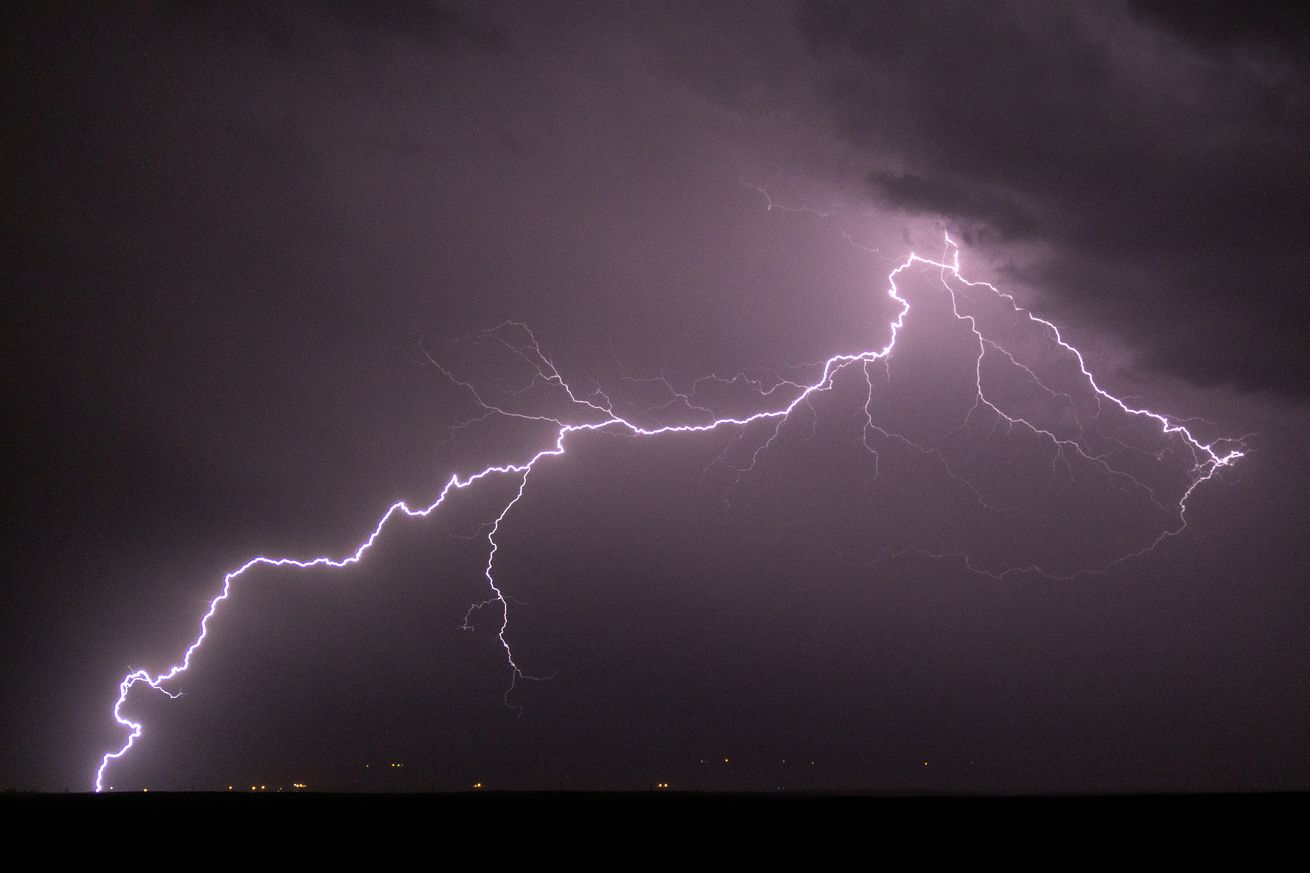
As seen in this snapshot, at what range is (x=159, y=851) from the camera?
6047mm

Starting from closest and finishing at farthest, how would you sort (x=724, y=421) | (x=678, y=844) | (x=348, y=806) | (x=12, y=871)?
(x=12, y=871) < (x=678, y=844) < (x=348, y=806) < (x=724, y=421)

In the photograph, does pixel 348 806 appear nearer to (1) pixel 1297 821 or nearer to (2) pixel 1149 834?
(2) pixel 1149 834

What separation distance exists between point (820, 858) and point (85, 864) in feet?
14.2

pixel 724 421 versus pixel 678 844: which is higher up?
pixel 724 421

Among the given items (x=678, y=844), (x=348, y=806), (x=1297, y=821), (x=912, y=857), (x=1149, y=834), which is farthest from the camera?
(x=348, y=806)

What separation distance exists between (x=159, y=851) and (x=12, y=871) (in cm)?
91

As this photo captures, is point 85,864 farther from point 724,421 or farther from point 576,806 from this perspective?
point 724,421

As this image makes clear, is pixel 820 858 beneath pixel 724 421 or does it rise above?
beneath

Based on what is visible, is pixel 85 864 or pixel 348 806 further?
pixel 348 806

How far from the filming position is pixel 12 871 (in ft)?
17.3

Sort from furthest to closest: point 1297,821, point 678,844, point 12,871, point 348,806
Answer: point 348,806, point 1297,821, point 678,844, point 12,871

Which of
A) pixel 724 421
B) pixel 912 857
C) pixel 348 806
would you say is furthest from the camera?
pixel 724 421

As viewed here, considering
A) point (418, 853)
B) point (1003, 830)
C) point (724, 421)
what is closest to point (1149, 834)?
point (1003, 830)

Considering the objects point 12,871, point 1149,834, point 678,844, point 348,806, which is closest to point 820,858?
point 678,844
